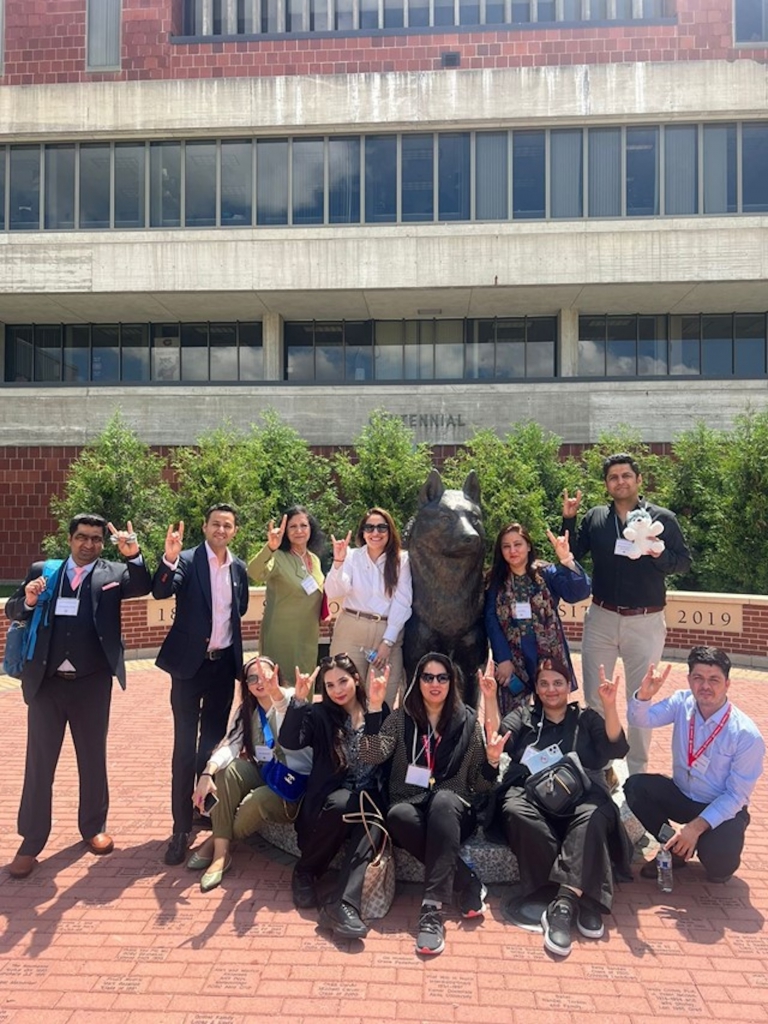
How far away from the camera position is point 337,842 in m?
4.06

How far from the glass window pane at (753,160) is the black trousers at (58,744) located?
2025 cm

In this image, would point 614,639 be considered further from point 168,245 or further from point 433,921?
point 168,245

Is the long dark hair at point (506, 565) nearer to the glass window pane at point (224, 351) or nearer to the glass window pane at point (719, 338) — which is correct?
the glass window pane at point (224, 351)

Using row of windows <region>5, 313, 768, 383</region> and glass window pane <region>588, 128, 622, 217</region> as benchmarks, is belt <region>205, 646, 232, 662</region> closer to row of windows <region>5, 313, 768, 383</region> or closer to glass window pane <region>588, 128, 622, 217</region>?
row of windows <region>5, 313, 768, 383</region>

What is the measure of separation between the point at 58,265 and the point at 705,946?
21.0 meters

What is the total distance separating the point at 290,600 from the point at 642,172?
18.1m

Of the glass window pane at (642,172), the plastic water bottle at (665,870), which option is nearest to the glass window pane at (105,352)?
the glass window pane at (642,172)

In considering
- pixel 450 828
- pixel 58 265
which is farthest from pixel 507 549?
pixel 58 265

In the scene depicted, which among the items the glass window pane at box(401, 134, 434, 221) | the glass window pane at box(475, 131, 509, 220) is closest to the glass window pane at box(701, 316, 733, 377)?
the glass window pane at box(475, 131, 509, 220)

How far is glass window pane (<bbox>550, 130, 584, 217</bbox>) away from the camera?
1911 cm

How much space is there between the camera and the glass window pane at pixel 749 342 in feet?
70.0

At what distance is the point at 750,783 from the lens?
4.22m

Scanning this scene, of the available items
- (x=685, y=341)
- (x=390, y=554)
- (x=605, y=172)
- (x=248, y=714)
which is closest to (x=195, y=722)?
(x=248, y=714)

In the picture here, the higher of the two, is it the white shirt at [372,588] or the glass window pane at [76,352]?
the glass window pane at [76,352]
